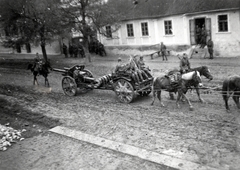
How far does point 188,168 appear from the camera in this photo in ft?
24.4

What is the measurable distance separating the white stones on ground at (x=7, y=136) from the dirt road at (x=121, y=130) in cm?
32

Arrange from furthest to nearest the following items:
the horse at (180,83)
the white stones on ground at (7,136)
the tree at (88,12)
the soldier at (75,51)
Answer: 1. the soldier at (75,51)
2. the tree at (88,12)
3. the horse at (180,83)
4. the white stones on ground at (7,136)

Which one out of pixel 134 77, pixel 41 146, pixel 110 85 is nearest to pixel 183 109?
pixel 134 77

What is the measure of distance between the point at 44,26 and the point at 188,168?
19.5 m

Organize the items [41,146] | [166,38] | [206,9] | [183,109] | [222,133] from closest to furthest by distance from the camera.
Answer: [222,133] → [41,146] → [183,109] → [206,9] → [166,38]

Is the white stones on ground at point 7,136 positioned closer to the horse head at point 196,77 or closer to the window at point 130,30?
the horse head at point 196,77

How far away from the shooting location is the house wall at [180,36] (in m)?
21.4

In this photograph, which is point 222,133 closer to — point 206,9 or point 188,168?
point 188,168

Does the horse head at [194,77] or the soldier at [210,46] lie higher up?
the soldier at [210,46]

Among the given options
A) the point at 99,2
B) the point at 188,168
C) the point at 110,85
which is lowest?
the point at 188,168

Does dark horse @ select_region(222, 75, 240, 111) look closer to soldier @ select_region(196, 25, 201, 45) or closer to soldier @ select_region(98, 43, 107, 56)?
soldier @ select_region(196, 25, 201, 45)

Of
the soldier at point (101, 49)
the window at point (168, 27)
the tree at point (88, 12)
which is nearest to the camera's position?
the tree at point (88, 12)

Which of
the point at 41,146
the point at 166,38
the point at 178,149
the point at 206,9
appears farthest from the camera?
the point at 166,38

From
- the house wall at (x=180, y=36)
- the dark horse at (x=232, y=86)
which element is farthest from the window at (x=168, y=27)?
the dark horse at (x=232, y=86)
